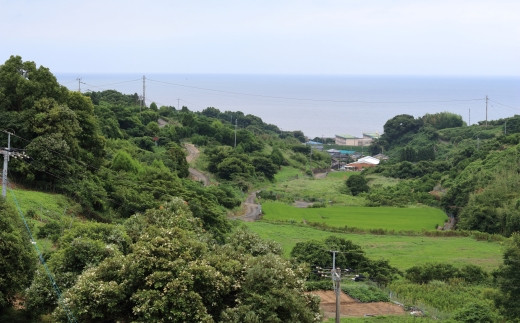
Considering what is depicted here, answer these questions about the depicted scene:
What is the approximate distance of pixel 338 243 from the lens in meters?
26.3

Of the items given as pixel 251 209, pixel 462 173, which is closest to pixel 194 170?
pixel 251 209

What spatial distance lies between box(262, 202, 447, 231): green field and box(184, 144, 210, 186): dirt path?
6469mm

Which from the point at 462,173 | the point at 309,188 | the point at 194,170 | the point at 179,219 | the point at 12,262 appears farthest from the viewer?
the point at 309,188

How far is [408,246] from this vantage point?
32219 millimetres

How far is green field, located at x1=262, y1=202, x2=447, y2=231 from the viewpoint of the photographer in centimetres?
3709

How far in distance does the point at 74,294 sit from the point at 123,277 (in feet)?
3.82

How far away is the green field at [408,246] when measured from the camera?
29.2 metres

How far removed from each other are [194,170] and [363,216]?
1560 cm

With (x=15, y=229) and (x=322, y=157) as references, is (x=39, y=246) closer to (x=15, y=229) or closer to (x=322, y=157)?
(x=15, y=229)

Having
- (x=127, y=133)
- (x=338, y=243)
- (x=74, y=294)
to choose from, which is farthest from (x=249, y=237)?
(x=127, y=133)

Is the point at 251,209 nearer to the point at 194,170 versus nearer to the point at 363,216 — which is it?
the point at 363,216

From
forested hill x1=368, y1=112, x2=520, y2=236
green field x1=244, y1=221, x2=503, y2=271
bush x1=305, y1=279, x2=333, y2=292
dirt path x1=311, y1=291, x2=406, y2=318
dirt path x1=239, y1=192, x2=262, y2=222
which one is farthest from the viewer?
dirt path x1=239, y1=192, x2=262, y2=222

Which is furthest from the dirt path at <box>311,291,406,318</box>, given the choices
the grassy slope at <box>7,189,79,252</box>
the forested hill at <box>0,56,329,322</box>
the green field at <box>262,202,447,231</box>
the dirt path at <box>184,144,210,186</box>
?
the dirt path at <box>184,144,210,186</box>

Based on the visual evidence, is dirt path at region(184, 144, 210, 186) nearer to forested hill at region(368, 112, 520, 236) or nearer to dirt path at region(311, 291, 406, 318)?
forested hill at region(368, 112, 520, 236)
